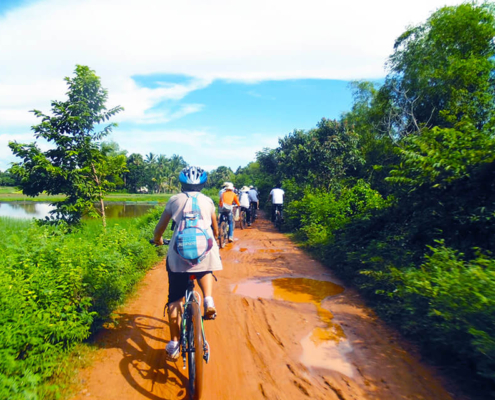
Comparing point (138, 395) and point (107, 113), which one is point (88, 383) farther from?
point (107, 113)

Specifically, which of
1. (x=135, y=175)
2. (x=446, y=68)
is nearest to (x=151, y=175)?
(x=135, y=175)

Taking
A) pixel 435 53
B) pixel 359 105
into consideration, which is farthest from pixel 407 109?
pixel 359 105

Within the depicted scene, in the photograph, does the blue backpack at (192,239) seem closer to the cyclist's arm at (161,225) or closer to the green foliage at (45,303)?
the cyclist's arm at (161,225)

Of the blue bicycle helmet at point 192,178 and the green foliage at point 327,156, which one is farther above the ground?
the green foliage at point 327,156

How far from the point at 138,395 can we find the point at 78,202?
25.5ft

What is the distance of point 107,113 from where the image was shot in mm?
10062

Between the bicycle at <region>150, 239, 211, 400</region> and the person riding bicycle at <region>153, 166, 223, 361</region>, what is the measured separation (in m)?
0.11

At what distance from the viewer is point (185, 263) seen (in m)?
3.04

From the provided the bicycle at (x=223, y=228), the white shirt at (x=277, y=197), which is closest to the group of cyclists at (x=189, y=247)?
the bicycle at (x=223, y=228)

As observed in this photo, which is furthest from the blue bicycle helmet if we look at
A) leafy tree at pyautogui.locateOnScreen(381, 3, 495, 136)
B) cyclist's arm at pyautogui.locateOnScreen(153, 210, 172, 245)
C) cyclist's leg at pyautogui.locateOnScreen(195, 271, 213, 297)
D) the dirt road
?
leafy tree at pyautogui.locateOnScreen(381, 3, 495, 136)

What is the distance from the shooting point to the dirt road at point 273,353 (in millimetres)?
3035

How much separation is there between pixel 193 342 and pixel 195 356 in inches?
4.3

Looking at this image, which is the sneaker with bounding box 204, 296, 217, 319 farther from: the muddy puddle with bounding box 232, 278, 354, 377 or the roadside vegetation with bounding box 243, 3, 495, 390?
the roadside vegetation with bounding box 243, 3, 495, 390

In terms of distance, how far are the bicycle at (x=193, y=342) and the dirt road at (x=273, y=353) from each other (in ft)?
0.86
